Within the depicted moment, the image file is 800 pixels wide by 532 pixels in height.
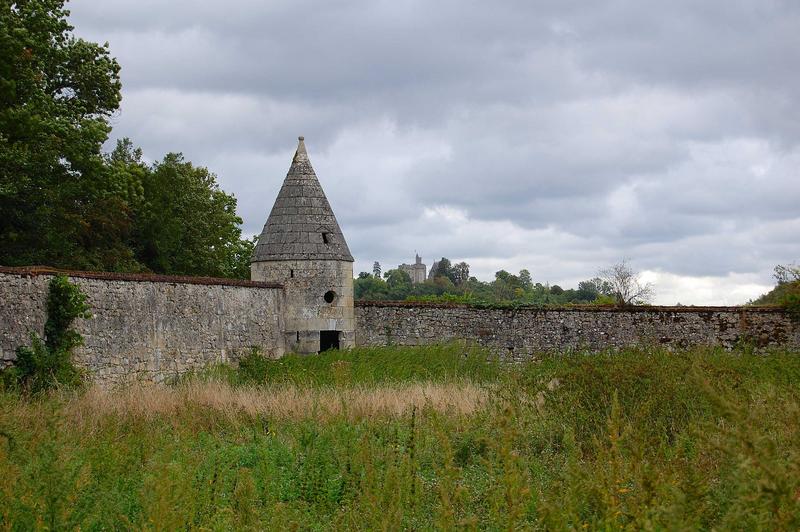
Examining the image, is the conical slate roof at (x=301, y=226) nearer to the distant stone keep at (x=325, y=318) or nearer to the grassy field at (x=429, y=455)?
the distant stone keep at (x=325, y=318)

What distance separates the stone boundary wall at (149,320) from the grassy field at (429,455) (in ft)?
4.50

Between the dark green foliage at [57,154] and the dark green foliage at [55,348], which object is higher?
the dark green foliage at [57,154]

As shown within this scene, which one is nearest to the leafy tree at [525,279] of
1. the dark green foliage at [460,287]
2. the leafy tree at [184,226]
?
the dark green foliage at [460,287]

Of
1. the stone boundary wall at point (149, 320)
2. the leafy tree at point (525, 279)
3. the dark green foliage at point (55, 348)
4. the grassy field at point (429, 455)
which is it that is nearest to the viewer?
the grassy field at point (429, 455)

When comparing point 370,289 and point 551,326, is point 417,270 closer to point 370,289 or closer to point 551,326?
point 370,289

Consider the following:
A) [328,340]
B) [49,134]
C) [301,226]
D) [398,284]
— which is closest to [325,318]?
[328,340]

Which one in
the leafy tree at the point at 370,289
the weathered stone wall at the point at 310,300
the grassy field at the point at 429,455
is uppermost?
the leafy tree at the point at 370,289

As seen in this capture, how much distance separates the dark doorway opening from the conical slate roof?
2111 millimetres

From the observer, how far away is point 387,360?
21.7 metres

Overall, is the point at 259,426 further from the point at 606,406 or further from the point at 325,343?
the point at 325,343

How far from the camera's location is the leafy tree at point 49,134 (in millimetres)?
21141

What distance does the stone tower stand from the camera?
2288 cm

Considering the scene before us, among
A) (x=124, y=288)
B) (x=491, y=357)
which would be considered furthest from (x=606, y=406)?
(x=491, y=357)

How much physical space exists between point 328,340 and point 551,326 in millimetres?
5980
